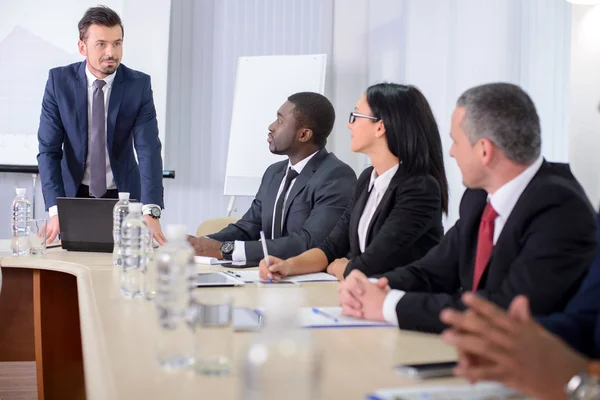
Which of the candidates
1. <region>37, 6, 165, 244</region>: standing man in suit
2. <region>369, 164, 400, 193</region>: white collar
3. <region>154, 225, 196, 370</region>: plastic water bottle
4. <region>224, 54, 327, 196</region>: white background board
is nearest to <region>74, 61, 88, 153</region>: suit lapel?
Result: <region>37, 6, 165, 244</region>: standing man in suit

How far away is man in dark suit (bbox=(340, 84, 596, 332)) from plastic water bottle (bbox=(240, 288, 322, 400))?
0.80m

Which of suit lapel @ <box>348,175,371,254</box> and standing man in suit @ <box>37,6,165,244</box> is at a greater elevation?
standing man in suit @ <box>37,6,165,244</box>

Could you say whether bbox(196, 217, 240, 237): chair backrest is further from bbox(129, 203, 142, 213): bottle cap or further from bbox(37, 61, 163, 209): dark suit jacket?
bbox(129, 203, 142, 213): bottle cap

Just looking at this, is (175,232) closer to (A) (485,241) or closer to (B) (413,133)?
(A) (485,241)

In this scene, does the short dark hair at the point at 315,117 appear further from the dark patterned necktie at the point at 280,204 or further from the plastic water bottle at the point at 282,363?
the plastic water bottle at the point at 282,363

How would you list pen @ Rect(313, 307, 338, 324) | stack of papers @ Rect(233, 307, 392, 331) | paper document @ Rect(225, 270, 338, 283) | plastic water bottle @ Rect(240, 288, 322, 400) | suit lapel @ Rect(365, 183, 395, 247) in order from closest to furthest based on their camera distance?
plastic water bottle @ Rect(240, 288, 322, 400) < stack of papers @ Rect(233, 307, 392, 331) < pen @ Rect(313, 307, 338, 324) < paper document @ Rect(225, 270, 338, 283) < suit lapel @ Rect(365, 183, 395, 247)

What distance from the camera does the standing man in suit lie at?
3654 mm

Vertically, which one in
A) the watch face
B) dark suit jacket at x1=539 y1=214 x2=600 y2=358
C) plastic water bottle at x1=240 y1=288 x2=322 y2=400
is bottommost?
the watch face

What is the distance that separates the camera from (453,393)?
1.03 meters

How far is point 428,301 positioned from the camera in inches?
62.2

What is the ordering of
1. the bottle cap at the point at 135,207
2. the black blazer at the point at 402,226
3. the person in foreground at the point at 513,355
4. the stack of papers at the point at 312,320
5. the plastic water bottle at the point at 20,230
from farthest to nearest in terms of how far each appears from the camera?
1. the plastic water bottle at the point at 20,230
2. the black blazer at the point at 402,226
3. the bottle cap at the point at 135,207
4. the stack of papers at the point at 312,320
5. the person in foreground at the point at 513,355

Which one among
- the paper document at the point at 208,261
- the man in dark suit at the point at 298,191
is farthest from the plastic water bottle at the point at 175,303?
the man in dark suit at the point at 298,191

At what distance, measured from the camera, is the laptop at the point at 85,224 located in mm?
3043

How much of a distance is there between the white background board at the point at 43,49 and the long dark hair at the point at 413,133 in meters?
3.28
